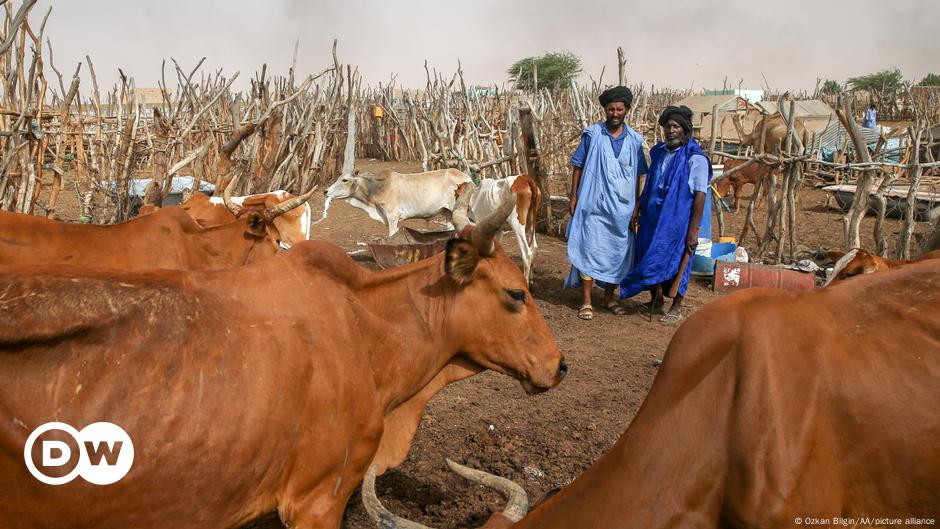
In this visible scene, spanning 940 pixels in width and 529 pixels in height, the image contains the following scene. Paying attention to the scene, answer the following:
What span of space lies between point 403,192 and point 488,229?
8.06 meters

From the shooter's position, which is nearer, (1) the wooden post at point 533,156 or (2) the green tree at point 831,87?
(1) the wooden post at point 533,156

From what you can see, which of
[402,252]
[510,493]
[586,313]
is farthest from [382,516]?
[586,313]

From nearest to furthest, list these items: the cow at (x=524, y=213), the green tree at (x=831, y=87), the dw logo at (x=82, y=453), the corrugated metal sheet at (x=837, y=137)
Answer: the dw logo at (x=82, y=453)
the cow at (x=524, y=213)
the corrugated metal sheet at (x=837, y=137)
the green tree at (x=831, y=87)

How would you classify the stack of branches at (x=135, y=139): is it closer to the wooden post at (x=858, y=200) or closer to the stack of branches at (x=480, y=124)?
Result: the stack of branches at (x=480, y=124)

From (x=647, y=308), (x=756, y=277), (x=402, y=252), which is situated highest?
(x=402, y=252)

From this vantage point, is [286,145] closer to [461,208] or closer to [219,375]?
[461,208]

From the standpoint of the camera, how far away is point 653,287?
6973 millimetres

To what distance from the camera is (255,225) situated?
181 inches

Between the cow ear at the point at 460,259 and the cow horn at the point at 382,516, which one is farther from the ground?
the cow ear at the point at 460,259

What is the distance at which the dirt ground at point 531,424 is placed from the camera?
3496mm

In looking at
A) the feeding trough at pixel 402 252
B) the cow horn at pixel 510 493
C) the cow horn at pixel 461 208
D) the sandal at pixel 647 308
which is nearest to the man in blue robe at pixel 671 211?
the sandal at pixel 647 308

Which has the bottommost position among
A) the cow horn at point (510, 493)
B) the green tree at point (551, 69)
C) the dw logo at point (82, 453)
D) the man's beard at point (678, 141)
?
the cow horn at point (510, 493)

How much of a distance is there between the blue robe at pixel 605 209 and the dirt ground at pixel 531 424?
0.55 metres

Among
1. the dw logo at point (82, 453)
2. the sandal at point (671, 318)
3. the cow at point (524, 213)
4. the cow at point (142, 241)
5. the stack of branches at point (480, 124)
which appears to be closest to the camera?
the dw logo at point (82, 453)
